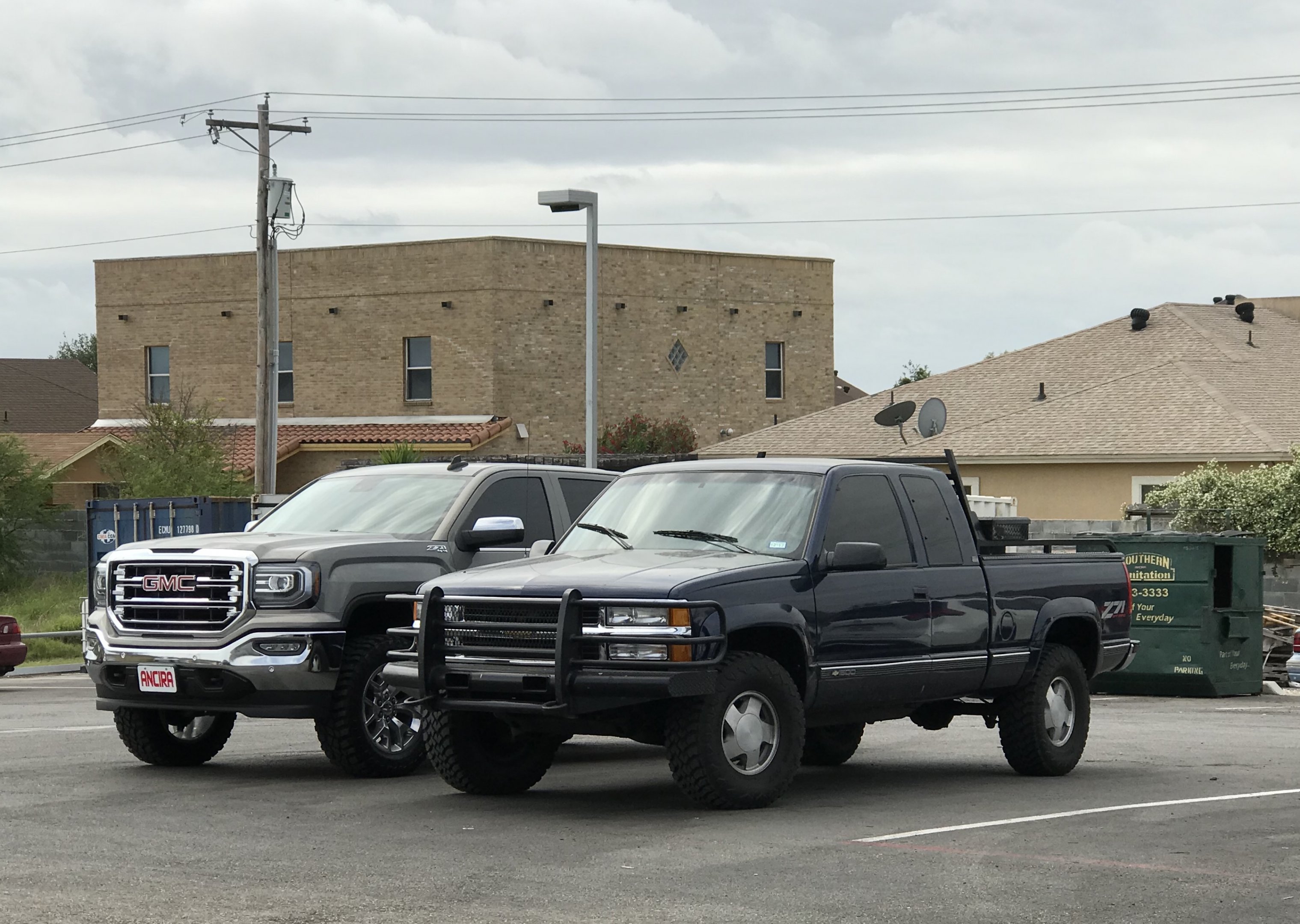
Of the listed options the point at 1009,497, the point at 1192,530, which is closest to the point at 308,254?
the point at 1009,497

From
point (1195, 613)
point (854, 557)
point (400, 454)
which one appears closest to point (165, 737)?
point (854, 557)

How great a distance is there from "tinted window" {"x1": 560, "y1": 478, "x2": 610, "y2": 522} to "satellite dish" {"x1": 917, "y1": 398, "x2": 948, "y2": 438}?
1424cm

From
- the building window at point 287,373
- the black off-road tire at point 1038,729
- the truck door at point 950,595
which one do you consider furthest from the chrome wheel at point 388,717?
the building window at point 287,373

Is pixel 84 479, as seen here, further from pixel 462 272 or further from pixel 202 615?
pixel 202 615

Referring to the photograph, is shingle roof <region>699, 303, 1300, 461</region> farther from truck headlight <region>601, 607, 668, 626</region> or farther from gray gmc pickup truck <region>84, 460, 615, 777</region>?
truck headlight <region>601, 607, 668, 626</region>

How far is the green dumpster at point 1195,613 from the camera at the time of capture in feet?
66.4

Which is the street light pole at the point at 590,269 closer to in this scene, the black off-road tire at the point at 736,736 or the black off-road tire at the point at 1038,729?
the black off-road tire at the point at 1038,729

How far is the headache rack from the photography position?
1020cm

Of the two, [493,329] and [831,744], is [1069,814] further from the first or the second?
[493,329]

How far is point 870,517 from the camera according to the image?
11.8m

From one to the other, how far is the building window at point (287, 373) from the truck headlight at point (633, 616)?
41211mm

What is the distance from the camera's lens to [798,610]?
35.7 ft

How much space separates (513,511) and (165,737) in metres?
2.94

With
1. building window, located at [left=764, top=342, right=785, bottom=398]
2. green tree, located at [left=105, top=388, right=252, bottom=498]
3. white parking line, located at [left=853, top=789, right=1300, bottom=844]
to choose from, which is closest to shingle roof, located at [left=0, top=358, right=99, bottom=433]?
green tree, located at [left=105, top=388, right=252, bottom=498]
